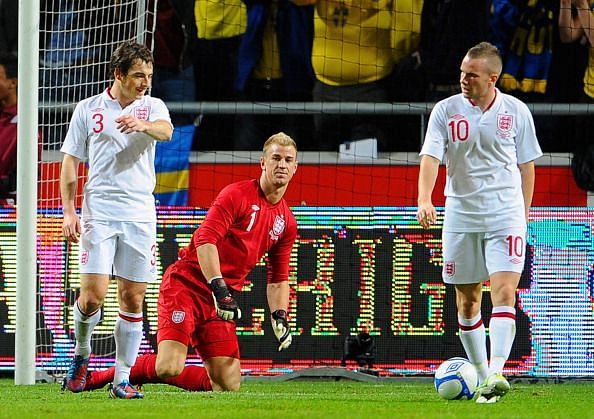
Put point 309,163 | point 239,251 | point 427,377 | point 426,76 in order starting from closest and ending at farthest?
point 239,251, point 427,377, point 309,163, point 426,76

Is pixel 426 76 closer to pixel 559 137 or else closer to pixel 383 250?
pixel 559 137

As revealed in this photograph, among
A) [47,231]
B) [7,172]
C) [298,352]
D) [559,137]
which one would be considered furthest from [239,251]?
[559,137]

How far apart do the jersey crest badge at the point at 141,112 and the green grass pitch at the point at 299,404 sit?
1.84 meters

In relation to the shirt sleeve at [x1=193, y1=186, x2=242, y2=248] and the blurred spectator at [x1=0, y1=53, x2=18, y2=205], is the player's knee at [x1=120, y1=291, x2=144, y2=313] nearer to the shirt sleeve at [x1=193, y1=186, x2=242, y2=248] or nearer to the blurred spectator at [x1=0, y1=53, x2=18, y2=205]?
the shirt sleeve at [x1=193, y1=186, x2=242, y2=248]

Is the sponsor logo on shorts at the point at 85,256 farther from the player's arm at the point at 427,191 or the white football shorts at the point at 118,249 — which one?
the player's arm at the point at 427,191

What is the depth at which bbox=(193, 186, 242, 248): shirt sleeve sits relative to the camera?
8.62m

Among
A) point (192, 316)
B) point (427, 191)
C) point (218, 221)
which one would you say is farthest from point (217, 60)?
point (427, 191)

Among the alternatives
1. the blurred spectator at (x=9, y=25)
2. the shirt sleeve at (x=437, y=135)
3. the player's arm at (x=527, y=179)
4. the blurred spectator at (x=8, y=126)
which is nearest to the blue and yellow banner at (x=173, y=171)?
the blurred spectator at (x=8, y=126)

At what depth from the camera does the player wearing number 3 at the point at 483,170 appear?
805cm

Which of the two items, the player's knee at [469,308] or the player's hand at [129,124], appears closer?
the player's hand at [129,124]

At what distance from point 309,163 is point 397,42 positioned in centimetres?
169

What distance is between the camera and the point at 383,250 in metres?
10.8

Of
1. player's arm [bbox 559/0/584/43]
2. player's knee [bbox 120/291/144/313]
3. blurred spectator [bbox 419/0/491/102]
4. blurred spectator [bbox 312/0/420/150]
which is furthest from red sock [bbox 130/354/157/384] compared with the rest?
player's arm [bbox 559/0/584/43]

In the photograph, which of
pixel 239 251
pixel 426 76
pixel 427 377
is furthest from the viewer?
pixel 426 76
